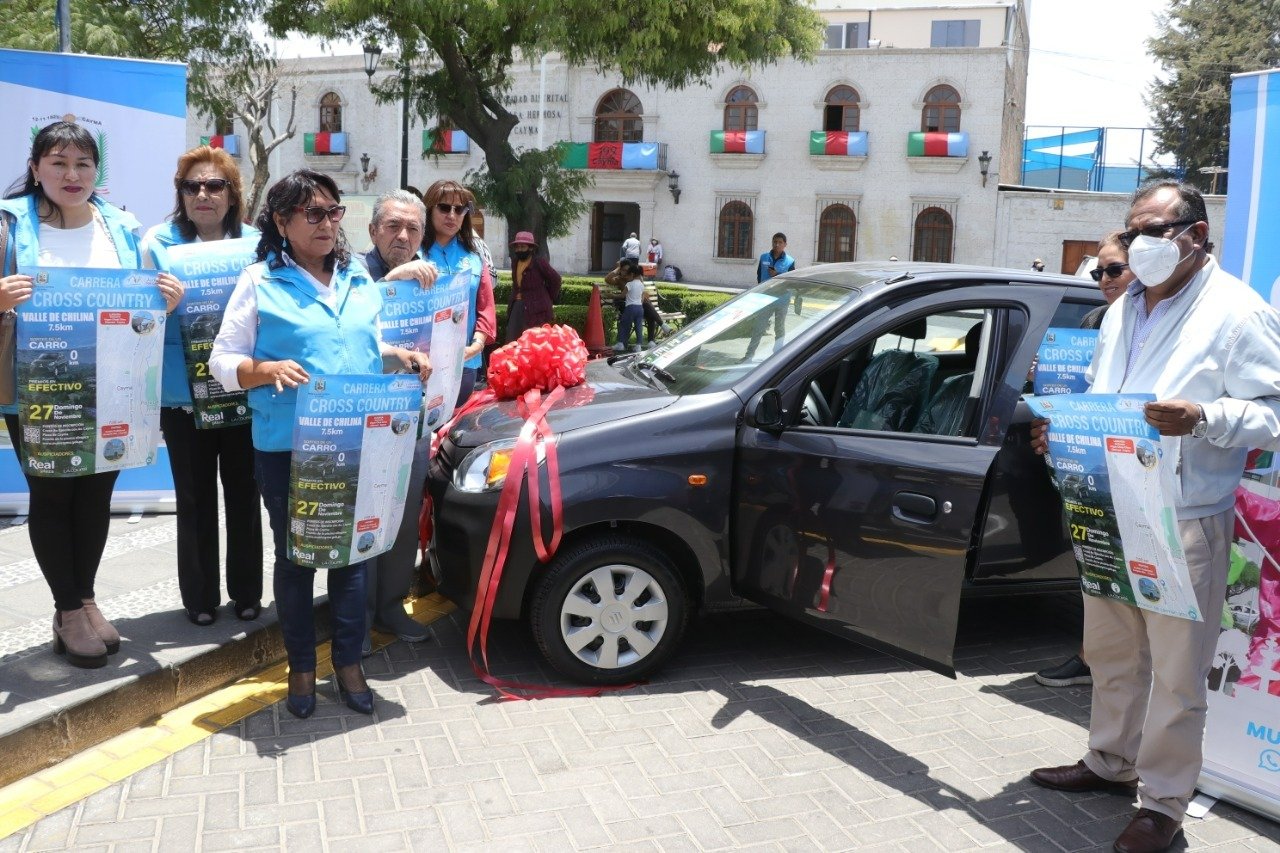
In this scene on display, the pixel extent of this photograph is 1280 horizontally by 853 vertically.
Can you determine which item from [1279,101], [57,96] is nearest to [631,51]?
[57,96]

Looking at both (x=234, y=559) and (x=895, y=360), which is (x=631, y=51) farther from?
(x=234, y=559)

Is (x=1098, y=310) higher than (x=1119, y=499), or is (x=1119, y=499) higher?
(x=1098, y=310)

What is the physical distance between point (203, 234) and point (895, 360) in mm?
3292

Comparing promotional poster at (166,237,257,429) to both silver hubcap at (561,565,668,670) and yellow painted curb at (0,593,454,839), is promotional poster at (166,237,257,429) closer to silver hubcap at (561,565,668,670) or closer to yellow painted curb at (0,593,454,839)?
yellow painted curb at (0,593,454,839)

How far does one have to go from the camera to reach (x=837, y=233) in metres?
39.4

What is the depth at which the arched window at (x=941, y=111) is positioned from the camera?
124 feet

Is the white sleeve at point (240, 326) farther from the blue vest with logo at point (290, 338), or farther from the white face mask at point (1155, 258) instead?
the white face mask at point (1155, 258)

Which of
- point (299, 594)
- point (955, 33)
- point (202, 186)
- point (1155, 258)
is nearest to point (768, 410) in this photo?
point (1155, 258)

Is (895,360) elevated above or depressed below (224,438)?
above

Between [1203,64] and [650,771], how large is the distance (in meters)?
44.5

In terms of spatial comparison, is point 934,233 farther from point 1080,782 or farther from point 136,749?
point 136,749

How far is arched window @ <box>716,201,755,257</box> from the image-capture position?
40.2 metres

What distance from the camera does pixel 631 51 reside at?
52.4 ft

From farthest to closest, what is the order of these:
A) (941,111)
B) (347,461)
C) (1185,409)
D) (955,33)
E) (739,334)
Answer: (955,33) → (941,111) → (739,334) → (347,461) → (1185,409)
